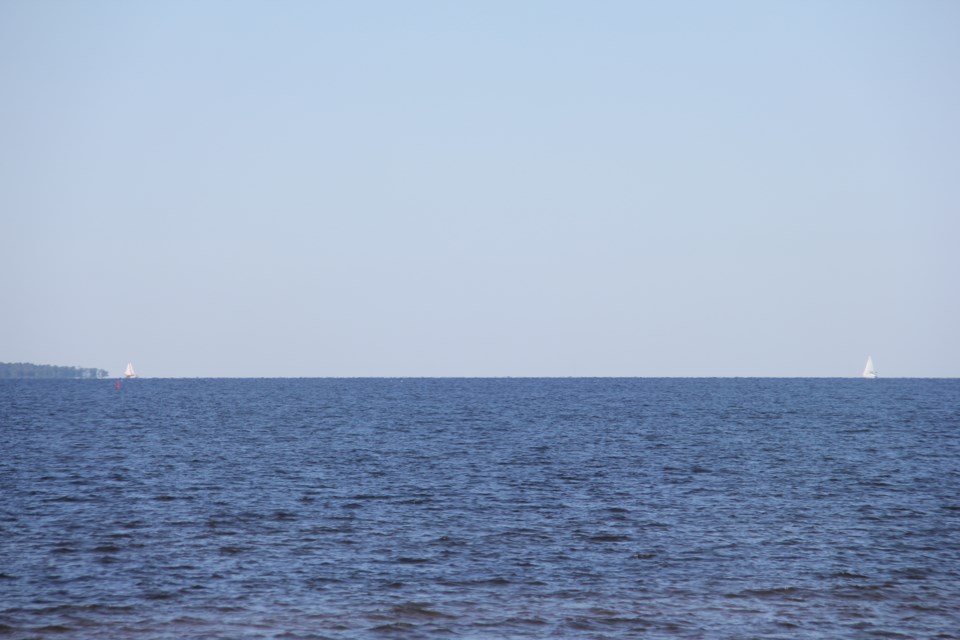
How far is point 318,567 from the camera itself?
96.1 ft

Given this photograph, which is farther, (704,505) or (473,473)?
(473,473)

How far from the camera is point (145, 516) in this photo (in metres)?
37.6

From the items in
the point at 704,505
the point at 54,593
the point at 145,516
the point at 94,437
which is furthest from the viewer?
the point at 94,437

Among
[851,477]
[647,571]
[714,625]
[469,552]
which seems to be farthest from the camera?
[851,477]

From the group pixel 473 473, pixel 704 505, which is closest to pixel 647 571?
pixel 704 505

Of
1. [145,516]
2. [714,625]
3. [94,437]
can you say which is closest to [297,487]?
[145,516]

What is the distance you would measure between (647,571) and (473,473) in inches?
907

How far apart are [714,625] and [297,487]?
26.7 metres

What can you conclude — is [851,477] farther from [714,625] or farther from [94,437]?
[94,437]

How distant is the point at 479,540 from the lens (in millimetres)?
33250

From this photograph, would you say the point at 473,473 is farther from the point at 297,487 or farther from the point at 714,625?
the point at 714,625

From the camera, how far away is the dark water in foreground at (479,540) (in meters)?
24.1

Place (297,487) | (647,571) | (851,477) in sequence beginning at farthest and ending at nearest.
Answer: (851,477) < (297,487) < (647,571)

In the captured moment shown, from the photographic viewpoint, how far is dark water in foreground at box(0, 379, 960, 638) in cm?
2409
